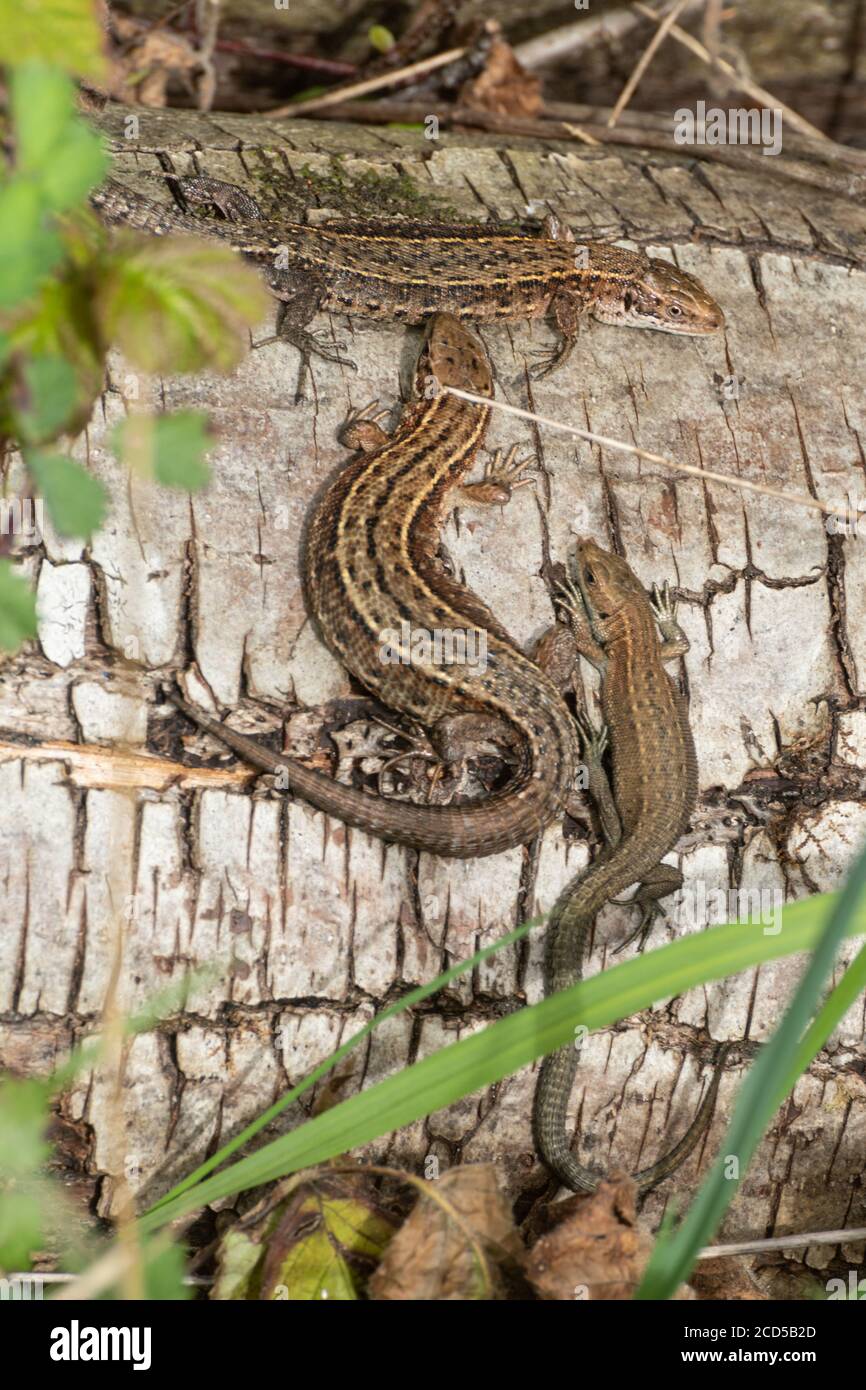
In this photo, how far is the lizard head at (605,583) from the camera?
3.83m

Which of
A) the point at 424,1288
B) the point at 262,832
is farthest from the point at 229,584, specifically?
the point at 424,1288

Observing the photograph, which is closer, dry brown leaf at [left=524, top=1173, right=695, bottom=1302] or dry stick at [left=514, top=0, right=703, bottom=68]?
dry brown leaf at [left=524, top=1173, right=695, bottom=1302]

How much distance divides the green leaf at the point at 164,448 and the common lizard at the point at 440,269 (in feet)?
6.53

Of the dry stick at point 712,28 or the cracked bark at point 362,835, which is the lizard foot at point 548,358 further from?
the dry stick at point 712,28

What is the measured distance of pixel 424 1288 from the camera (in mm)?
2975

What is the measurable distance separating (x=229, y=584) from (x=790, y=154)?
133 inches

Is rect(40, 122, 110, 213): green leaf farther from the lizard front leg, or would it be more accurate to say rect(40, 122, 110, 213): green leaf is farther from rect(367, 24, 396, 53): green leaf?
rect(367, 24, 396, 53): green leaf

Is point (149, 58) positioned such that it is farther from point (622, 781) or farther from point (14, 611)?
point (14, 611)

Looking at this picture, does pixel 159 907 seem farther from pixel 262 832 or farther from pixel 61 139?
pixel 61 139

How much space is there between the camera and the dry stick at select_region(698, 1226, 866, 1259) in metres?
3.34

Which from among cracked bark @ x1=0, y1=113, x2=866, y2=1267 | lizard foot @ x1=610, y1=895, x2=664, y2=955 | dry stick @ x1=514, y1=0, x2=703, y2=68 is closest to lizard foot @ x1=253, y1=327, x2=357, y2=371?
cracked bark @ x1=0, y1=113, x2=866, y2=1267

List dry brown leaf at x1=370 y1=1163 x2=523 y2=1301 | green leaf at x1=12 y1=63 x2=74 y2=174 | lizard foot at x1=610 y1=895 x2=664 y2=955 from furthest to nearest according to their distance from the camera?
lizard foot at x1=610 y1=895 x2=664 y2=955 < dry brown leaf at x1=370 y1=1163 x2=523 y2=1301 < green leaf at x1=12 y1=63 x2=74 y2=174

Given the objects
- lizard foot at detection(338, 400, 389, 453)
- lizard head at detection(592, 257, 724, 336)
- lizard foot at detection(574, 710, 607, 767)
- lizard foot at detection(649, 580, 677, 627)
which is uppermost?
lizard head at detection(592, 257, 724, 336)

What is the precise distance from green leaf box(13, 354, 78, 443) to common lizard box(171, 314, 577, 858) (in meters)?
1.22
